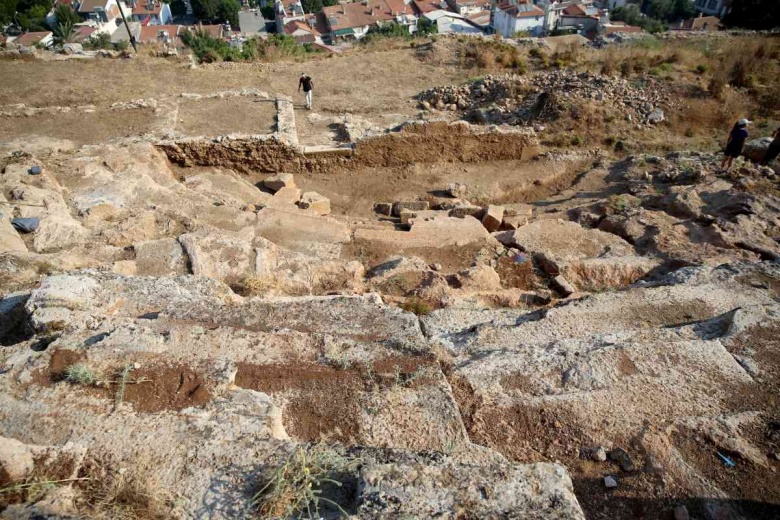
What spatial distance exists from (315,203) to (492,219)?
3.29 m

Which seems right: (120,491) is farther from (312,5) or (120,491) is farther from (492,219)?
(312,5)

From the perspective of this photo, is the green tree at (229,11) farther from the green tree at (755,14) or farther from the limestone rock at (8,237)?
the limestone rock at (8,237)

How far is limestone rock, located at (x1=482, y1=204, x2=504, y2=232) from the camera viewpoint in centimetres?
838

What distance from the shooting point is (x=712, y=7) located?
57.7 meters

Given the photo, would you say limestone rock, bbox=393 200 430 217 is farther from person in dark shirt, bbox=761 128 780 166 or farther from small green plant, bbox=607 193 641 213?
person in dark shirt, bbox=761 128 780 166

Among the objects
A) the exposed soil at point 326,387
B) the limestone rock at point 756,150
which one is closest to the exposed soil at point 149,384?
the exposed soil at point 326,387

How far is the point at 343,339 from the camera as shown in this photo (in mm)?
3666

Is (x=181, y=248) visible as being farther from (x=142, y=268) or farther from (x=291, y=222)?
(x=291, y=222)

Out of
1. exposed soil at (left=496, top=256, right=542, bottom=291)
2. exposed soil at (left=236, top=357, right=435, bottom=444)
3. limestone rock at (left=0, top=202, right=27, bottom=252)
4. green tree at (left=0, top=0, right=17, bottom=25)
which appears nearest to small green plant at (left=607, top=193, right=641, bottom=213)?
exposed soil at (left=496, top=256, right=542, bottom=291)

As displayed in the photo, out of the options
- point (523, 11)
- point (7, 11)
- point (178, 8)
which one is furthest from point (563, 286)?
point (178, 8)

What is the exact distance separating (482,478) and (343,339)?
5.27ft

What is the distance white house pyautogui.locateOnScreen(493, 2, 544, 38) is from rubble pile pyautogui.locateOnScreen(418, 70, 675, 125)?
37.8 meters

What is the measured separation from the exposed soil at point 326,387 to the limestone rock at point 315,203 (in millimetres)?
→ 5873

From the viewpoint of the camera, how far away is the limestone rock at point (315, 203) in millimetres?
8914
